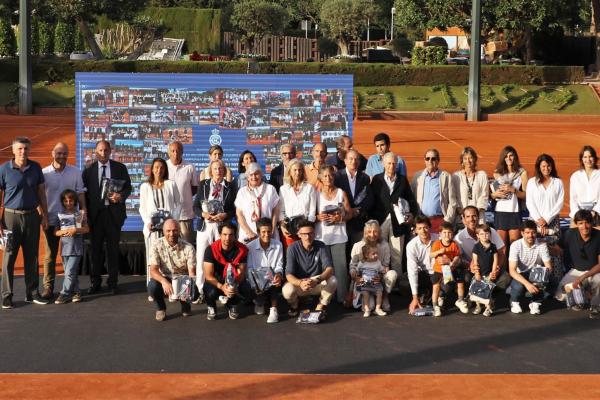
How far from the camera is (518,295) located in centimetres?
1155

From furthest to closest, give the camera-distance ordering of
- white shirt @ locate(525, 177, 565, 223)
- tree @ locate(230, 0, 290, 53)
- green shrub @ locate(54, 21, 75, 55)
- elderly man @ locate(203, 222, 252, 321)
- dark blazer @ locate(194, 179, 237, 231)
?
tree @ locate(230, 0, 290, 53)
green shrub @ locate(54, 21, 75, 55)
white shirt @ locate(525, 177, 565, 223)
dark blazer @ locate(194, 179, 237, 231)
elderly man @ locate(203, 222, 252, 321)

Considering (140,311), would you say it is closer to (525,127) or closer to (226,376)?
(226,376)

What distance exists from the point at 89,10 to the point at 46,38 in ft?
31.0

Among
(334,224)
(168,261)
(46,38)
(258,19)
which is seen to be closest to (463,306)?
(334,224)

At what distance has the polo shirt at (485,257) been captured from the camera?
11539mm

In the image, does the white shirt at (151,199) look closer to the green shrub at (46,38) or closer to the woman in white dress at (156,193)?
the woman in white dress at (156,193)

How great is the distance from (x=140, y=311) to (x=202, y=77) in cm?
411

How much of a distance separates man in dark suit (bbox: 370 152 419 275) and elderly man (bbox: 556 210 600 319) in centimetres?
190

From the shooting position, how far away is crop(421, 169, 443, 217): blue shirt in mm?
12227

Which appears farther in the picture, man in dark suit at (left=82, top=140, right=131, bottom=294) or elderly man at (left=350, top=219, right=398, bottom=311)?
man in dark suit at (left=82, top=140, right=131, bottom=294)

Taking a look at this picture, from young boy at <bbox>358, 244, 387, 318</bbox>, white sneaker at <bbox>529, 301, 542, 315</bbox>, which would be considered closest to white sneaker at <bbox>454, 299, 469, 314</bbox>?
white sneaker at <bbox>529, 301, 542, 315</bbox>

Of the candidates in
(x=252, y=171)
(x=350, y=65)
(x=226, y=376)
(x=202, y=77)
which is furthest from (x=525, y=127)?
(x=226, y=376)

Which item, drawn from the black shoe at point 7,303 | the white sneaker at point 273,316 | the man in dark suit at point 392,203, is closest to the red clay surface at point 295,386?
the white sneaker at point 273,316

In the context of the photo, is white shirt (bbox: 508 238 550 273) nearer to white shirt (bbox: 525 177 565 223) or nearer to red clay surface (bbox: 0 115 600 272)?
white shirt (bbox: 525 177 565 223)
